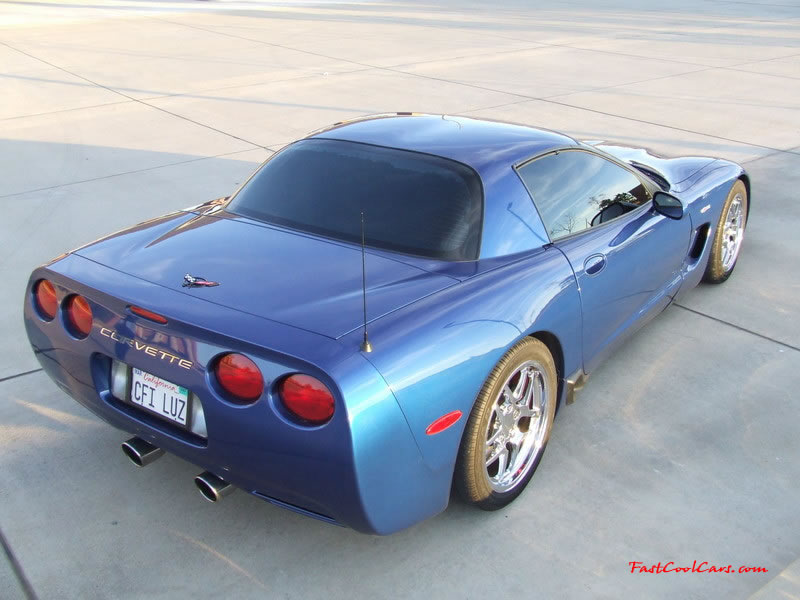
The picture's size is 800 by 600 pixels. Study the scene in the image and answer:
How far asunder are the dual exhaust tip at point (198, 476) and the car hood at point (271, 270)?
23.3 inches

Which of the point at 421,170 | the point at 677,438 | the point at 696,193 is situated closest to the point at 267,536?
the point at 421,170

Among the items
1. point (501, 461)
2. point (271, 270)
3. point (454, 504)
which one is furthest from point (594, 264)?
point (271, 270)

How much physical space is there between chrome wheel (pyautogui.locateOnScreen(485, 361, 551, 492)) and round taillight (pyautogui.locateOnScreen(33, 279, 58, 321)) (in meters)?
1.71

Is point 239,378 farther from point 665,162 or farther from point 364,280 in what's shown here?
point 665,162

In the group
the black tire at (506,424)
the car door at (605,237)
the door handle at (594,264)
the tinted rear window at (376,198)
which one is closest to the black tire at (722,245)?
the car door at (605,237)

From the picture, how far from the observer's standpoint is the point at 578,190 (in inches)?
158

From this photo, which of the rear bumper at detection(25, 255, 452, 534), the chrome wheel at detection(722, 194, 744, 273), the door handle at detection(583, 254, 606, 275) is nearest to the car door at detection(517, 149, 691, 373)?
the door handle at detection(583, 254, 606, 275)

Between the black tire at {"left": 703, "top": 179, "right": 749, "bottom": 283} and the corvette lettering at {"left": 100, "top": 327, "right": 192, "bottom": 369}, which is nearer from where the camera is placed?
the corvette lettering at {"left": 100, "top": 327, "right": 192, "bottom": 369}

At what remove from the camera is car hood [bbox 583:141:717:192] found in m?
5.02

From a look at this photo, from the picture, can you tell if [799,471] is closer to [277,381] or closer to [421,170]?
[421,170]

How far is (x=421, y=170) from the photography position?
3674 millimetres

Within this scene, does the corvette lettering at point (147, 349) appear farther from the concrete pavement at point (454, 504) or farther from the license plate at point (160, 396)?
the concrete pavement at point (454, 504)

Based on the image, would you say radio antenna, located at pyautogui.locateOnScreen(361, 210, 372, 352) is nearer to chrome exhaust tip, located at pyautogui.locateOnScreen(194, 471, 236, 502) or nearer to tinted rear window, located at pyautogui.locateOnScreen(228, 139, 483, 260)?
tinted rear window, located at pyautogui.locateOnScreen(228, 139, 483, 260)

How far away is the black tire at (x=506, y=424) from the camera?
3.08 m
